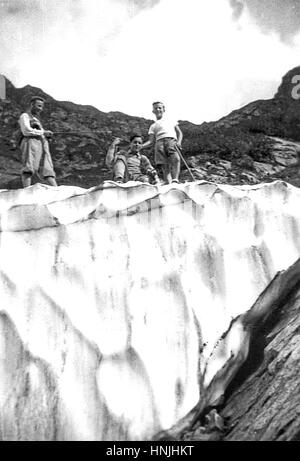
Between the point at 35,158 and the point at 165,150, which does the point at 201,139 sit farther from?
the point at 35,158

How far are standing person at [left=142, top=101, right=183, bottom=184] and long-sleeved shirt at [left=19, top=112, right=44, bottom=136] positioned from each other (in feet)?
3.91

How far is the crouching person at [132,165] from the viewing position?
963 cm

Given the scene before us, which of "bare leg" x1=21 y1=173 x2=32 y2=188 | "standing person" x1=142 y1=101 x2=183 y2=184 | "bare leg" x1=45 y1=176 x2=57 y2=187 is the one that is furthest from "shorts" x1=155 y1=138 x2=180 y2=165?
"bare leg" x1=21 y1=173 x2=32 y2=188

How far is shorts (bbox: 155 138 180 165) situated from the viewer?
9.62m

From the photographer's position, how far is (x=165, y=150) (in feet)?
31.7

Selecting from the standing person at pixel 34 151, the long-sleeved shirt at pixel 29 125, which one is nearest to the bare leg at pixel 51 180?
the standing person at pixel 34 151

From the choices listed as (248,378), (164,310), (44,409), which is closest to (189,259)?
(164,310)

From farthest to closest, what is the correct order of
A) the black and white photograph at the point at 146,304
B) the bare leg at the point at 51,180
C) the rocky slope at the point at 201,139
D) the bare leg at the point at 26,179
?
the rocky slope at the point at 201,139 < the bare leg at the point at 51,180 < the bare leg at the point at 26,179 < the black and white photograph at the point at 146,304

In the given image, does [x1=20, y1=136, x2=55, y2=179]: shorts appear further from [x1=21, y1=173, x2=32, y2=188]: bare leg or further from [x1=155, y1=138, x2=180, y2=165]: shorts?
[x1=155, y1=138, x2=180, y2=165]: shorts

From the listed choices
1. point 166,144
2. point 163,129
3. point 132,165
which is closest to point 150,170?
point 132,165

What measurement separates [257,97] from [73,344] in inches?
234

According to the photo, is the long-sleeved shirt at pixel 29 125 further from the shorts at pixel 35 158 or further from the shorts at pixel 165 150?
the shorts at pixel 165 150

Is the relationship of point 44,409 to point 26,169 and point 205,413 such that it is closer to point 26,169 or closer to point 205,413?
point 205,413

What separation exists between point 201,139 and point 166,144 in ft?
9.59
